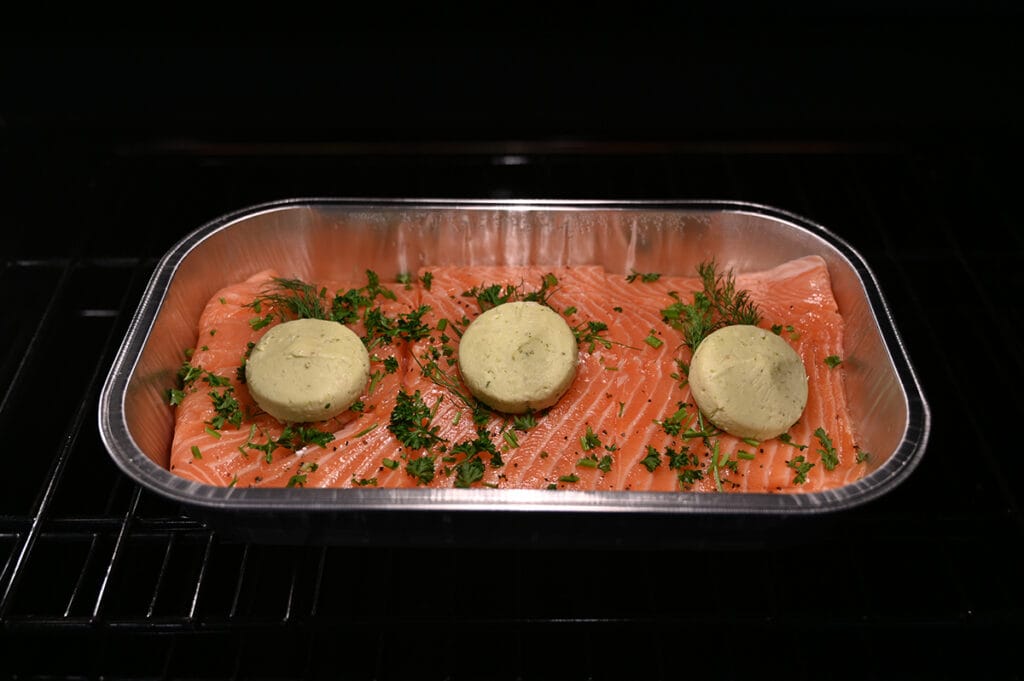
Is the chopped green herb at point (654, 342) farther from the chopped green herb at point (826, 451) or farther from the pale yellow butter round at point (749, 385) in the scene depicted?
the chopped green herb at point (826, 451)

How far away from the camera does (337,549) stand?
2.51 meters

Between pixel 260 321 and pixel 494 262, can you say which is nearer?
pixel 260 321

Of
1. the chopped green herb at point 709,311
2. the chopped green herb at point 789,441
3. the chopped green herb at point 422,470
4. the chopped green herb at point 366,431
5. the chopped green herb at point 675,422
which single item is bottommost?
the chopped green herb at point 422,470

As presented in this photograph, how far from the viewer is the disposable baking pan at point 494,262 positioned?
7.02 feet

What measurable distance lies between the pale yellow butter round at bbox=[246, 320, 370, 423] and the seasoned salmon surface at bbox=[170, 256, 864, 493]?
0.29 feet

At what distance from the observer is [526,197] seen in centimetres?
339

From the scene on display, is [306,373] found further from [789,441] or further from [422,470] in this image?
[789,441]

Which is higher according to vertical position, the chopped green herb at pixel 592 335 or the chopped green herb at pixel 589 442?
the chopped green herb at pixel 592 335

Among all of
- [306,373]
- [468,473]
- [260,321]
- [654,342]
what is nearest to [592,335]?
[654,342]

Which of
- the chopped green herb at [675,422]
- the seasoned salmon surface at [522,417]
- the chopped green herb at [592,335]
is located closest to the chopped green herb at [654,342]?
the seasoned salmon surface at [522,417]

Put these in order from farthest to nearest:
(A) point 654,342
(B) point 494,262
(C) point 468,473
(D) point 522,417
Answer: (B) point 494,262
(A) point 654,342
(D) point 522,417
(C) point 468,473

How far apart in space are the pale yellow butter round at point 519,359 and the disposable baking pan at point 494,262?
15.7 inches

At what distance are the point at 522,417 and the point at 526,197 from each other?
1279 millimetres

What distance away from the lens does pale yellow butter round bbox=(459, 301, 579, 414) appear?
8.02ft
